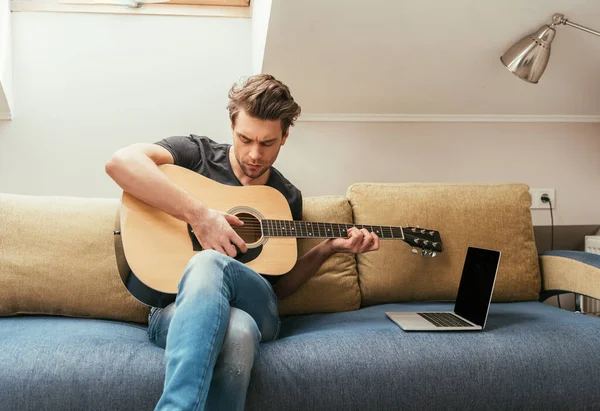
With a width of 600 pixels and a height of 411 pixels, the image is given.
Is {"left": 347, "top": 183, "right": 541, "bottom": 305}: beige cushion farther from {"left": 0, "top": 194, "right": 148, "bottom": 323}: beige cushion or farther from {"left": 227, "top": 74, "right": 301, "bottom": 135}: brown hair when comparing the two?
{"left": 0, "top": 194, "right": 148, "bottom": 323}: beige cushion

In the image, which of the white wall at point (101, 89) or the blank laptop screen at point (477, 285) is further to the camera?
the white wall at point (101, 89)

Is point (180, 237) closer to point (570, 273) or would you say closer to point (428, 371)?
point (428, 371)

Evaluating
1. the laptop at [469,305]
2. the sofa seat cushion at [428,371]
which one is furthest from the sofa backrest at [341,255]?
the sofa seat cushion at [428,371]

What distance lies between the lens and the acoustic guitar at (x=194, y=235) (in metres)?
1.40

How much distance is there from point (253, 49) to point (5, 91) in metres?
0.98

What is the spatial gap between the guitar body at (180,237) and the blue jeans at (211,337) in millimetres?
112

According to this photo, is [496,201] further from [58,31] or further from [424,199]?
[58,31]

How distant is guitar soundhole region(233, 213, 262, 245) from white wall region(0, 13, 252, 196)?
33.2 inches

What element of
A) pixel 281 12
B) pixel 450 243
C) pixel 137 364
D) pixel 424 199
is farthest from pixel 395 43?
pixel 137 364

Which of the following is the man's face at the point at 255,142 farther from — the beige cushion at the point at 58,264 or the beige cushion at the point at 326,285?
the beige cushion at the point at 58,264

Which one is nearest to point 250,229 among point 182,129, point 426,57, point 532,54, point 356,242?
point 356,242

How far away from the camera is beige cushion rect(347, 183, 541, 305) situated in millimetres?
1864

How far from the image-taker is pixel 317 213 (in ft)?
6.17

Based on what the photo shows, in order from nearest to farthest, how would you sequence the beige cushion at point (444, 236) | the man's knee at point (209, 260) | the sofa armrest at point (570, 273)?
the man's knee at point (209, 260) < the sofa armrest at point (570, 273) < the beige cushion at point (444, 236)
